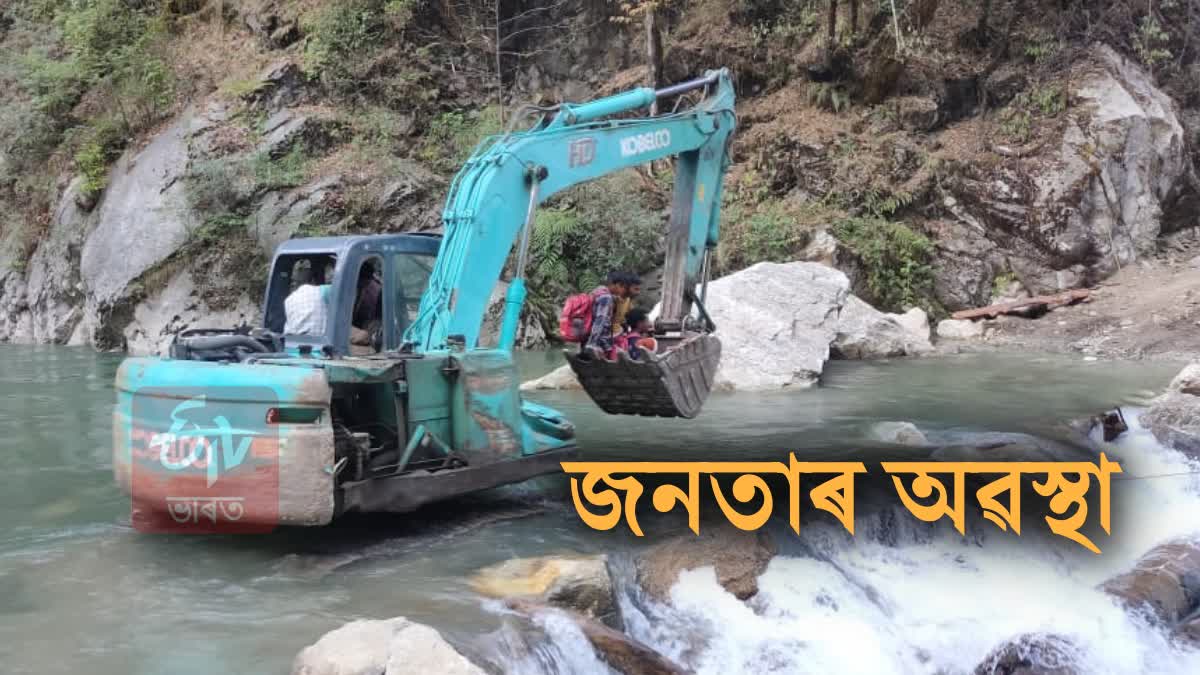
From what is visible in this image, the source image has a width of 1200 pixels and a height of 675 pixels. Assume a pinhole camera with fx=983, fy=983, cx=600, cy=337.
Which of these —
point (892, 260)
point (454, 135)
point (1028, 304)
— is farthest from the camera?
point (454, 135)

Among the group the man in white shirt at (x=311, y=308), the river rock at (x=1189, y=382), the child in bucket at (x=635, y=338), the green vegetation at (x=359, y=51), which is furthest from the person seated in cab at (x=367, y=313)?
the green vegetation at (x=359, y=51)

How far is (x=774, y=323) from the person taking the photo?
44.0 ft

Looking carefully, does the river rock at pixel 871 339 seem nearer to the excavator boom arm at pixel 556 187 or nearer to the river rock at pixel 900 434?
the river rock at pixel 900 434

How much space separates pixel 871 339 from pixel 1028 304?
4128mm

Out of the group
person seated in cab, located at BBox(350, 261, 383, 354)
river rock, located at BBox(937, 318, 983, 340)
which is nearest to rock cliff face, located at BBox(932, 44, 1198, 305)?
river rock, located at BBox(937, 318, 983, 340)

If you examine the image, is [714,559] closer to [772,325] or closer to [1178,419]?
[1178,419]

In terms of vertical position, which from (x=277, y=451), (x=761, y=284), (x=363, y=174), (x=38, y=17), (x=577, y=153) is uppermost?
(x=38, y=17)

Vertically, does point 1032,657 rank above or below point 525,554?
below

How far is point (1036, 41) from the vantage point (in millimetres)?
20609

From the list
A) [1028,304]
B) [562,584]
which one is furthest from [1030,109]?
[562,584]

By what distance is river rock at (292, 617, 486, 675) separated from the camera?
3.89 meters

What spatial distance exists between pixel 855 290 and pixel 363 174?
9.48m

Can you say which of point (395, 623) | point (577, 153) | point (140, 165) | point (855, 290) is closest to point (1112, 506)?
point (577, 153)

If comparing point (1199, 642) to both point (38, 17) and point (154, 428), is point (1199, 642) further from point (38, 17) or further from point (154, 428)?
point (38, 17)
